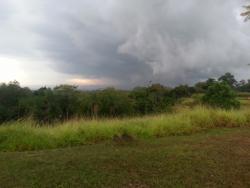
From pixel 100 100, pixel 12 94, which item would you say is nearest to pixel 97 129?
pixel 100 100

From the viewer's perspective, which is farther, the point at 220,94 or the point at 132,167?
the point at 220,94

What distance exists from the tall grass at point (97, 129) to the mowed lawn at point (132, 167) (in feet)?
3.98

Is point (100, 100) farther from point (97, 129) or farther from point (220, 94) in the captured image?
point (97, 129)

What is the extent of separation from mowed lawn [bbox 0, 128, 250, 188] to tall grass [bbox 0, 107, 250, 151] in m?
1.21

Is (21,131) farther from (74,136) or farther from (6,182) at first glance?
(6,182)

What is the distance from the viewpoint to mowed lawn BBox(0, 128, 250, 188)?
4.30 metres

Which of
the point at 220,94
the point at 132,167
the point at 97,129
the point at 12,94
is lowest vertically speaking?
the point at 132,167

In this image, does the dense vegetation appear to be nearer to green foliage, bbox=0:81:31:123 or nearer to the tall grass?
green foliage, bbox=0:81:31:123

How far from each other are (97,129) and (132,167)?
129 inches

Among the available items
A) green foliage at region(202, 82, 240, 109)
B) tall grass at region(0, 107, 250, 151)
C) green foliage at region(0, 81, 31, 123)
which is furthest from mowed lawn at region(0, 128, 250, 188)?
green foliage at region(0, 81, 31, 123)

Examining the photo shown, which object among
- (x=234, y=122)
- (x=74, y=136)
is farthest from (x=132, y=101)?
(x=74, y=136)

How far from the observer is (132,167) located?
15.9 ft

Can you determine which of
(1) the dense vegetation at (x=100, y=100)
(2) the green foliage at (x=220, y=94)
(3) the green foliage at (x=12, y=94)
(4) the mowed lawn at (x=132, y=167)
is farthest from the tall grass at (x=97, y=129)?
(3) the green foliage at (x=12, y=94)

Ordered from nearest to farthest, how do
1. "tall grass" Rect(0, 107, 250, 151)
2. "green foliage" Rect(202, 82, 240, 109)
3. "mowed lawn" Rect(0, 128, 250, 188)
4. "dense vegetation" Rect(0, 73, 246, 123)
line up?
1. "mowed lawn" Rect(0, 128, 250, 188)
2. "tall grass" Rect(0, 107, 250, 151)
3. "dense vegetation" Rect(0, 73, 246, 123)
4. "green foliage" Rect(202, 82, 240, 109)
